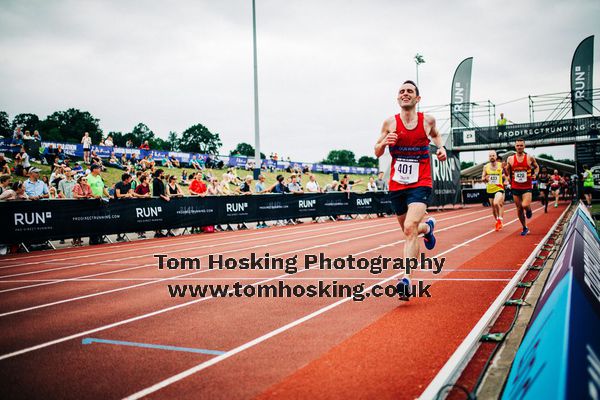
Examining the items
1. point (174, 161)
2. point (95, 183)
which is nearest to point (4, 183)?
Answer: point (95, 183)

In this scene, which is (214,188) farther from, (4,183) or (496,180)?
(496,180)

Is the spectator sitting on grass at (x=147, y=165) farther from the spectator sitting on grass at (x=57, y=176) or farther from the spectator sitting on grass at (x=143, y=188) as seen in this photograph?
the spectator sitting on grass at (x=57, y=176)

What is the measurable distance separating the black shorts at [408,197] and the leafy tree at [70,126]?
89171 mm

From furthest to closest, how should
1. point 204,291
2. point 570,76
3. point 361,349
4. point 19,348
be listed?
point 570,76
point 204,291
point 19,348
point 361,349

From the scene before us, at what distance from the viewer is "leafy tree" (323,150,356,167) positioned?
475ft

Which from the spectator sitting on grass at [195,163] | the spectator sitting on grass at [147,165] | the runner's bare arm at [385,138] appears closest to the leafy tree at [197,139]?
the spectator sitting on grass at [195,163]

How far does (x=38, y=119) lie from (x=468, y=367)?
11008cm

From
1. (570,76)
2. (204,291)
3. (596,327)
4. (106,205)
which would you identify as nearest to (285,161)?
(570,76)

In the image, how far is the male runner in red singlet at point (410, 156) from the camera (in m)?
4.86

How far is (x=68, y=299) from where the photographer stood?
5.49 meters

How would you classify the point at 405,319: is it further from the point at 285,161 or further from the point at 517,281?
the point at 285,161

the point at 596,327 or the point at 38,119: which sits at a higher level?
the point at 38,119

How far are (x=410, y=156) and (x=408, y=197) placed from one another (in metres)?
0.49

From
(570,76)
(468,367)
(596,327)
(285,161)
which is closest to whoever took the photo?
(596,327)
